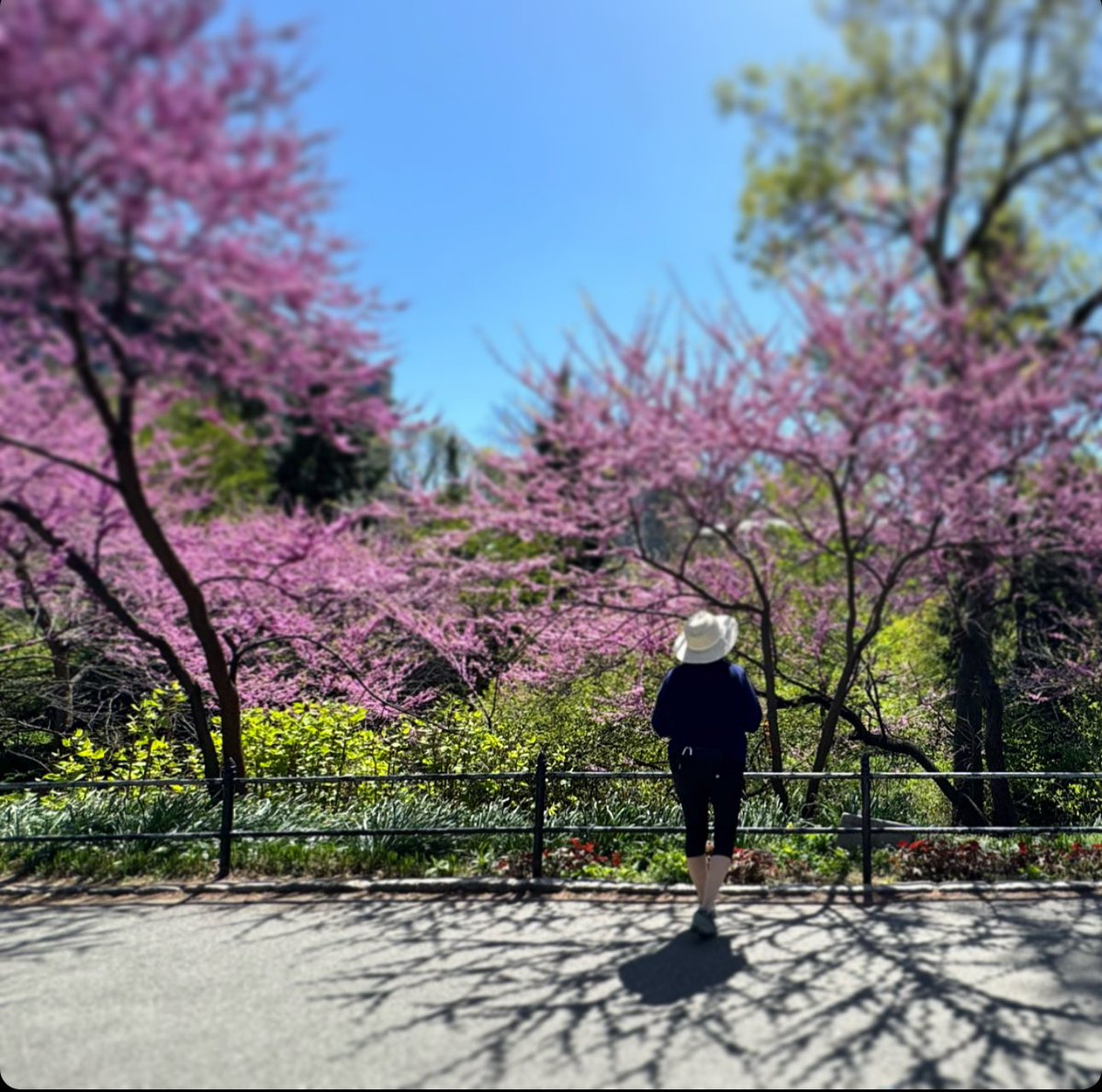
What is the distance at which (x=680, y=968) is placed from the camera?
4.19 m

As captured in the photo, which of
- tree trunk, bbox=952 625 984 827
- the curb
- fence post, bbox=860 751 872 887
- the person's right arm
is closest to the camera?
the person's right arm

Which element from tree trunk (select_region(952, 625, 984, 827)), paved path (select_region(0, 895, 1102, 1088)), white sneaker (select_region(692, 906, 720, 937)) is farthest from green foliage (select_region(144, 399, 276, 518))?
white sneaker (select_region(692, 906, 720, 937))

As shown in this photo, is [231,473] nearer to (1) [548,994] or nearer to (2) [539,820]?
(2) [539,820]

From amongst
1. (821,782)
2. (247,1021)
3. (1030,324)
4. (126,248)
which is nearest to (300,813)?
(247,1021)

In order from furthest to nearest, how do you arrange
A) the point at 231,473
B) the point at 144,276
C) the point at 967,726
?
the point at 231,473 < the point at 967,726 < the point at 144,276

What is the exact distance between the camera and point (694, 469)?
6.20m

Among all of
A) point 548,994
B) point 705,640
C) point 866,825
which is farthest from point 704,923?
point 866,825

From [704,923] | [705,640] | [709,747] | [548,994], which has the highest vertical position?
[705,640]

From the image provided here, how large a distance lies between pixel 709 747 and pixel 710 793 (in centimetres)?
30

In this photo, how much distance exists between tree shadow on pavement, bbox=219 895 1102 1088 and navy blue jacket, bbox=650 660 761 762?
1.02 metres

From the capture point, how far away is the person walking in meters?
4.73

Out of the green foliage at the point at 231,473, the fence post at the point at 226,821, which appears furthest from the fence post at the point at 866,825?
the green foliage at the point at 231,473

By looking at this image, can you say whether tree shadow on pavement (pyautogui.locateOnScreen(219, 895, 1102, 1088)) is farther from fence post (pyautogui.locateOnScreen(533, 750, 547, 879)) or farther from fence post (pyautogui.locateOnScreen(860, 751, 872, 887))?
fence post (pyautogui.locateOnScreen(533, 750, 547, 879))

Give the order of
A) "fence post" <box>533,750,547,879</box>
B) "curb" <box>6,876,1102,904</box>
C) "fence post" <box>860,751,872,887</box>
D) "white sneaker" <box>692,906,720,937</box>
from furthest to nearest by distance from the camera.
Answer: "fence post" <box>533,750,547,879</box>, "fence post" <box>860,751,872,887</box>, "curb" <box>6,876,1102,904</box>, "white sneaker" <box>692,906,720,937</box>
